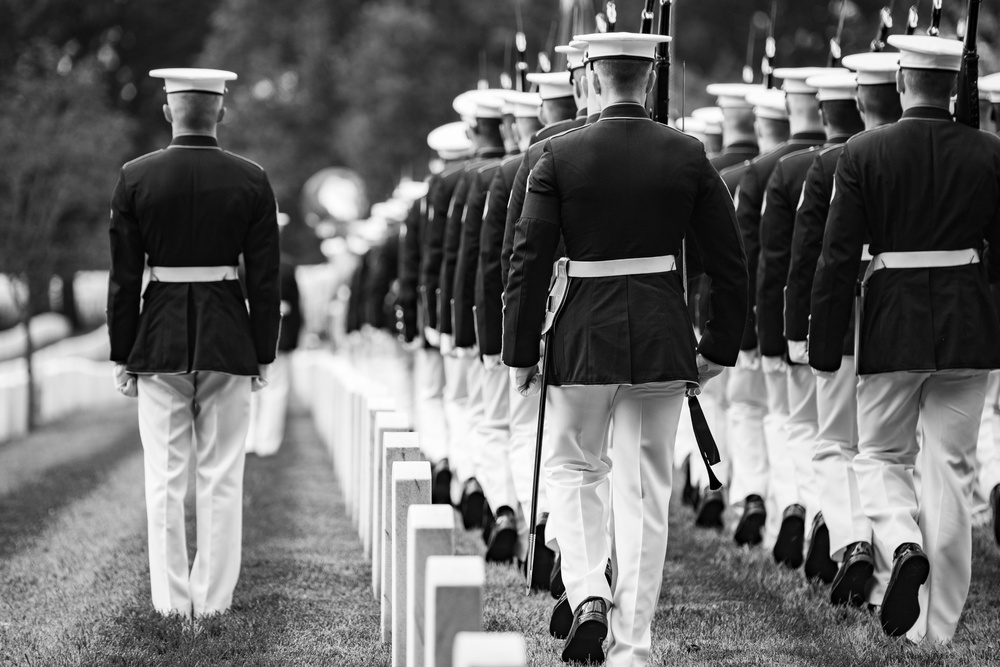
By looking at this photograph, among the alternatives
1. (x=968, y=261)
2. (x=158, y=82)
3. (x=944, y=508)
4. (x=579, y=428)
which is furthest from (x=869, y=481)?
(x=158, y=82)

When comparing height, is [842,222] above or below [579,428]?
above

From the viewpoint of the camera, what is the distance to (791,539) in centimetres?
787

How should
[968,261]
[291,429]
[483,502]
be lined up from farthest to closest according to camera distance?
[291,429] < [483,502] < [968,261]

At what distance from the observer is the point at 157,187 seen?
6.68 metres

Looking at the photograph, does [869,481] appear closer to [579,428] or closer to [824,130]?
[579,428]

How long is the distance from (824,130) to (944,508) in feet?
8.38

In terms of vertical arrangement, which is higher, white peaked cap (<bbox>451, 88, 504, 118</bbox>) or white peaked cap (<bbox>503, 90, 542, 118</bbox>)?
white peaked cap (<bbox>503, 90, 542, 118</bbox>)

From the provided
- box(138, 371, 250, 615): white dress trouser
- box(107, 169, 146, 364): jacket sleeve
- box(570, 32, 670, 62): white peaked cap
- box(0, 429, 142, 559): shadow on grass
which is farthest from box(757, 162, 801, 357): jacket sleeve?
box(0, 429, 142, 559): shadow on grass

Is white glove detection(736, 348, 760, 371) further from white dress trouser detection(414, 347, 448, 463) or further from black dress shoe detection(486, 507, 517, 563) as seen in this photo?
white dress trouser detection(414, 347, 448, 463)

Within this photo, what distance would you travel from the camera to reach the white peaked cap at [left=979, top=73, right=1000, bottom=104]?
28.5ft

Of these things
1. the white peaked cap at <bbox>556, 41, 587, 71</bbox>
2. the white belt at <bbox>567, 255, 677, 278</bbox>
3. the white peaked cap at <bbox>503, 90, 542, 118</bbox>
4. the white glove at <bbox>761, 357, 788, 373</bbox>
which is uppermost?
the white peaked cap at <bbox>556, 41, 587, 71</bbox>

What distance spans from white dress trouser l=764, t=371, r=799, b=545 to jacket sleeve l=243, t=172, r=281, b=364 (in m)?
2.82

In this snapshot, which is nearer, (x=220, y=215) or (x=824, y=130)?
(x=220, y=215)

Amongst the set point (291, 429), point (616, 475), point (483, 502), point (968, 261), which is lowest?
point (291, 429)
